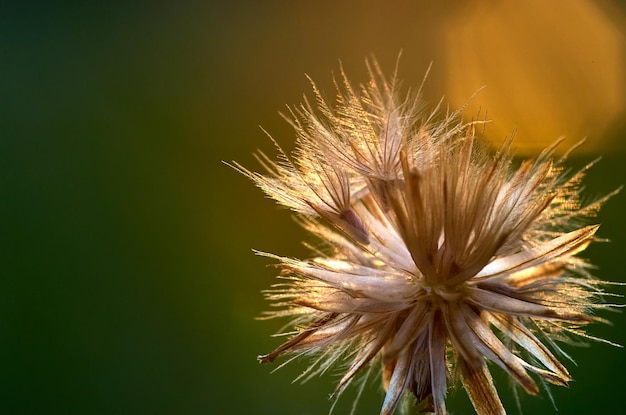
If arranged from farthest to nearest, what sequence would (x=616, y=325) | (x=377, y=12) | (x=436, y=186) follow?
(x=377, y=12) < (x=616, y=325) < (x=436, y=186)

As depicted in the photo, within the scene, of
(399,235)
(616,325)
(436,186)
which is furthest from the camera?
(616,325)

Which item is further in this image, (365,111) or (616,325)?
(616,325)

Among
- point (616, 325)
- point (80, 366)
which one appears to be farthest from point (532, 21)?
point (80, 366)

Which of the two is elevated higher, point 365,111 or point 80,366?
point 80,366

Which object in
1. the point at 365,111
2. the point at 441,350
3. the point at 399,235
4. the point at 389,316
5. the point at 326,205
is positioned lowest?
the point at 441,350

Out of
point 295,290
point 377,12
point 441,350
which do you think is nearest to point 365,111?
point 295,290

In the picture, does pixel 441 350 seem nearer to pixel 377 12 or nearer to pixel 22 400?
pixel 377 12

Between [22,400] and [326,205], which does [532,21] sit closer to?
[326,205]
